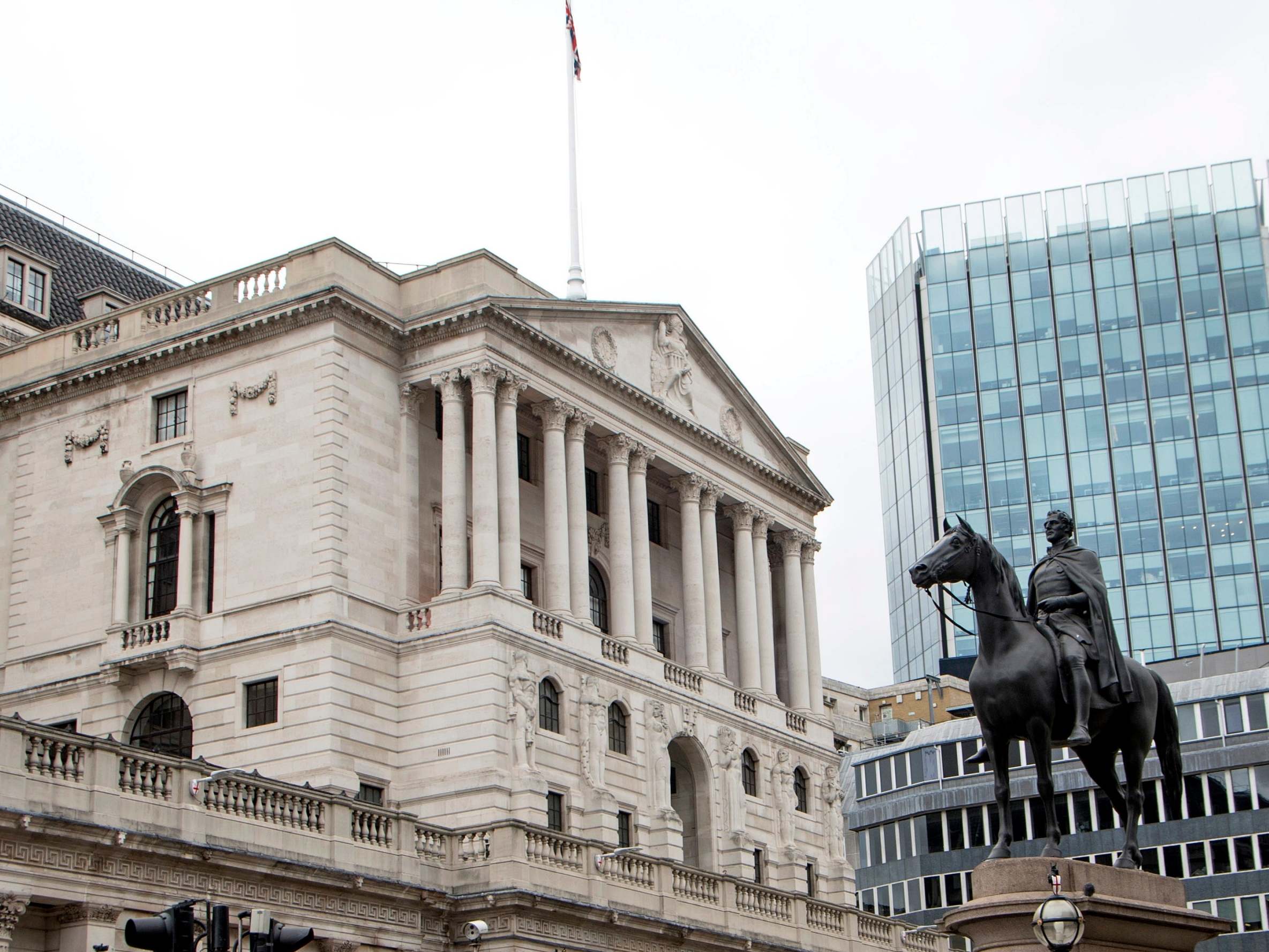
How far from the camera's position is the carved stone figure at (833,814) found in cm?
6881

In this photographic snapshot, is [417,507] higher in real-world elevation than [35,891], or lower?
higher

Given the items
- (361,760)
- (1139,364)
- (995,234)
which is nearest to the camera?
(361,760)

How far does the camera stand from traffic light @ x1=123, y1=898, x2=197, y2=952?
17578 mm

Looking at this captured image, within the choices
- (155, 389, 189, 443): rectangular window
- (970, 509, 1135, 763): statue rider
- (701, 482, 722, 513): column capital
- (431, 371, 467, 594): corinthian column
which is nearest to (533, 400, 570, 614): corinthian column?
(431, 371, 467, 594): corinthian column

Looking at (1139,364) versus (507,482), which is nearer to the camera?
(507,482)

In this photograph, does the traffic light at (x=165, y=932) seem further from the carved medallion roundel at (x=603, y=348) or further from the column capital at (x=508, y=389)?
the carved medallion roundel at (x=603, y=348)

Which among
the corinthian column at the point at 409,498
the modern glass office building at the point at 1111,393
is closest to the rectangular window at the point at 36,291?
the corinthian column at the point at 409,498

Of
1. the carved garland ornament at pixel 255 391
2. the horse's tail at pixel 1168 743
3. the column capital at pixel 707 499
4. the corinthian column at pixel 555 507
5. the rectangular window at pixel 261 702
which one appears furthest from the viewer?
the column capital at pixel 707 499

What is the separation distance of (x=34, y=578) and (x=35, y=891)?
2500cm

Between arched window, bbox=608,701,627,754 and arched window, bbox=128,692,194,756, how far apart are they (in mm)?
12544

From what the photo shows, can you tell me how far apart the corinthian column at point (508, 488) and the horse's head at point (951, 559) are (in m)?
34.8

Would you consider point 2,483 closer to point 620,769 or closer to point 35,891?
point 620,769

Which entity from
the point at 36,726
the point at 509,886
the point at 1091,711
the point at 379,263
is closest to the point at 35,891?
the point at 36,726

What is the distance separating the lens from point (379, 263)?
58562 mm
